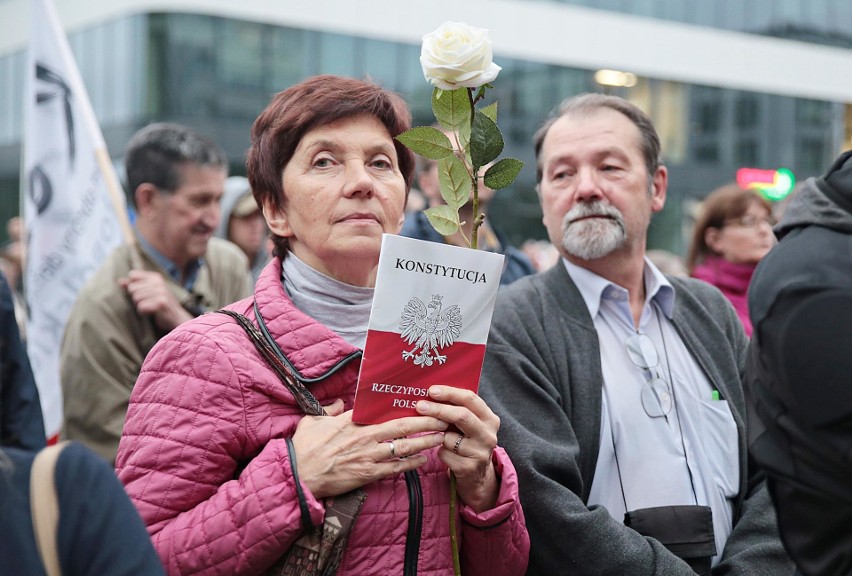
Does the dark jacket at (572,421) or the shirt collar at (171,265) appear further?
the shirt collar at (171,265)

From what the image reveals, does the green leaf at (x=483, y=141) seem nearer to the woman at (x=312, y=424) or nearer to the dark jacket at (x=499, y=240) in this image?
the woman at (x=312, y=424)

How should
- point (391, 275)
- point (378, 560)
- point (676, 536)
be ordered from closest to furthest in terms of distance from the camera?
1. point (391, 275)
2. point (378, 560)
3. point (676, 536)

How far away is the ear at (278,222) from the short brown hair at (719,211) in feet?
10.4

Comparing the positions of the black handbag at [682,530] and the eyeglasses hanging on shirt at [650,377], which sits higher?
the eyeglasses hanging on shirt at [650,377]

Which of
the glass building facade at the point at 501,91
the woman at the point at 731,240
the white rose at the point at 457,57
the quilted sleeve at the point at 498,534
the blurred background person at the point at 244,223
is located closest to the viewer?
the white rose at the point at 457,57

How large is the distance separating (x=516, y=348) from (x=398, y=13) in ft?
84.3

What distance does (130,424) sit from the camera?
7.60ft

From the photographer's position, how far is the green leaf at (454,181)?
2.23 m

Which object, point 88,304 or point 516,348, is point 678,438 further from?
point 88,304

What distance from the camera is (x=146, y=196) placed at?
4.51 metres

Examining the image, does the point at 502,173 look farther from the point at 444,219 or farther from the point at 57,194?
the point at 57,194

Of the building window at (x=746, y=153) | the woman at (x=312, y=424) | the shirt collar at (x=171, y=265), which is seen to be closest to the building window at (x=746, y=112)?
the building window at (x=746, y=153)

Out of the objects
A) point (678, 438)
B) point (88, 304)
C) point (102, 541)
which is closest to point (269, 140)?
point (102, 541)

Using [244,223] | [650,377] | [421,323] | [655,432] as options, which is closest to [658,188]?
[650,377]
